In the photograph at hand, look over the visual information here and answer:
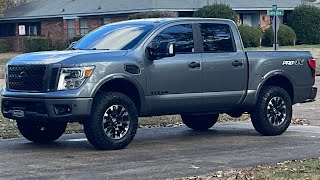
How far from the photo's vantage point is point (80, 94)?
11047 mm

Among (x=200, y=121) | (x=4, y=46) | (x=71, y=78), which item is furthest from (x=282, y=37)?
(x=71, y=78)

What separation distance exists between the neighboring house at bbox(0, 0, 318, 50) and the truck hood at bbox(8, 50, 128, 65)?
37.3 metres

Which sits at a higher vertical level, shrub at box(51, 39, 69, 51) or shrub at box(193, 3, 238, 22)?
shrub at box(193, 3, 238, 22)

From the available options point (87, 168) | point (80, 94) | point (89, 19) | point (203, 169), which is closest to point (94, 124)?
point (80, 94)

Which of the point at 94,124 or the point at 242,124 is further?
the point at 242,124

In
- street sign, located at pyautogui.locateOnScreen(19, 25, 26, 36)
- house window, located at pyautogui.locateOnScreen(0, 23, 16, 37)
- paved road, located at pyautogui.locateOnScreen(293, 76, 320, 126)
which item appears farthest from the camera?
house window, located at pyautogui.locateOnScreen(0, 23, 16, 37)

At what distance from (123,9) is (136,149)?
4069cm

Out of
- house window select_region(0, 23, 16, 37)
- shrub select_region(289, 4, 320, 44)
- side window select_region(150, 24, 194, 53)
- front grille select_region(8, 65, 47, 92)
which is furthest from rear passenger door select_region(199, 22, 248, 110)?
house window select_region(0, 23, 16, 37)

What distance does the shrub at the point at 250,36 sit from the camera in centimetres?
→ 4719

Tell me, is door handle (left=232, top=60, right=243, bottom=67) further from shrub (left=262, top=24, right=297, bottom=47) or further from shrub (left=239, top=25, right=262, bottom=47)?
shrub (left=262, top=24, right=297, bottom=47)

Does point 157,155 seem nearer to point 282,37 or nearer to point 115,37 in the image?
point 115,37

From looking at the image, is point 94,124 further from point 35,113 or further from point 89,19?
point 89,19

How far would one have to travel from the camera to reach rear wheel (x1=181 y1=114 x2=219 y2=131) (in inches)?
567

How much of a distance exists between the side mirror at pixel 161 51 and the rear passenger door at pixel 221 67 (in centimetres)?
81
